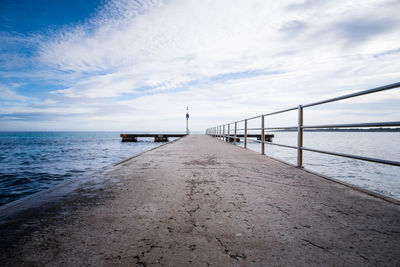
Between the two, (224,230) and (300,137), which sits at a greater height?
A: (300,137)

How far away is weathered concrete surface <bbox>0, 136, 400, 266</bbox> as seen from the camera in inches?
39.4

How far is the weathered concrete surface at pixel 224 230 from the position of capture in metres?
1.00

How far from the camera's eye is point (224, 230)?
50.2 inches

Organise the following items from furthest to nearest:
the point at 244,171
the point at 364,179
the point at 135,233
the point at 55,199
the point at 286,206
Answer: the point at 364,179, the point at 244,171, the point at 55,199, the point at 286,206, the point at 135,233

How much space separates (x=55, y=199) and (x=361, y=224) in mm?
2436

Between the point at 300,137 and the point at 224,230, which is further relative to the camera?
the point at 300,137

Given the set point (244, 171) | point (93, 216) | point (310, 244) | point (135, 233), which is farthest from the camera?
point (244, 171)

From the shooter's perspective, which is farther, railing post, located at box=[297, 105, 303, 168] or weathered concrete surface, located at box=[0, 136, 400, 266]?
railing post, located at box=[297, 105, 303, 168]

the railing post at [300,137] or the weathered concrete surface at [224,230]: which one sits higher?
the railing post at [300,137]

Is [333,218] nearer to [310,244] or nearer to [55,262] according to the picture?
[310,244]

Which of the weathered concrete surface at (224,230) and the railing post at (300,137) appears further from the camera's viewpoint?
the railing post at (300,137)

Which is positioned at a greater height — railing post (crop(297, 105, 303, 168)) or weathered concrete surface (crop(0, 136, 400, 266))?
railing post (crop(297, 105, 303, 168))

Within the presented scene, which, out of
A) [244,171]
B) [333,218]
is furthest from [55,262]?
[244,171]

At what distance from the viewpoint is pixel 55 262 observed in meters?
0.97
